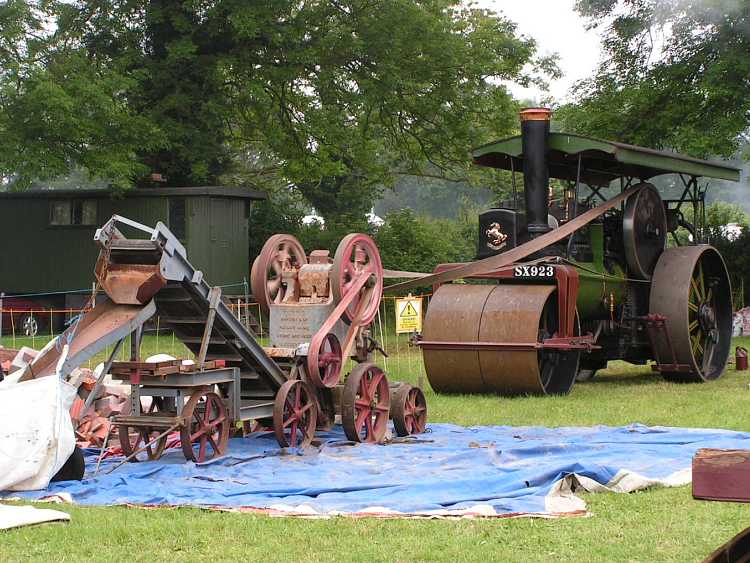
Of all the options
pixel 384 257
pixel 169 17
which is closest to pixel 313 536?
pixel 169 17

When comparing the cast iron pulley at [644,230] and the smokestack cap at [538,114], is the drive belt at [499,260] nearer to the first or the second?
the cast iron pulley at [644,230]

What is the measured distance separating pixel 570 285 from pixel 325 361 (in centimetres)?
389

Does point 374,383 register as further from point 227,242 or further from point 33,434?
point 227,242

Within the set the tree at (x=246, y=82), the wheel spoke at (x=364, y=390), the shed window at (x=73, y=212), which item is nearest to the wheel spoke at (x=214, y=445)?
the wheel spoke at (x=364, y=390)

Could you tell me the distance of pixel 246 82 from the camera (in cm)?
2164

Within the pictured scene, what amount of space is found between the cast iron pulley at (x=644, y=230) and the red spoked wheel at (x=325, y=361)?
518 cm

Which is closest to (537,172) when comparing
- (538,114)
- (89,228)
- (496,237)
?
(538,114)

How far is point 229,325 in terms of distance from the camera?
9.03 metres

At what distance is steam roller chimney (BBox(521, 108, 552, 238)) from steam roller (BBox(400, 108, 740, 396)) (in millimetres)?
13

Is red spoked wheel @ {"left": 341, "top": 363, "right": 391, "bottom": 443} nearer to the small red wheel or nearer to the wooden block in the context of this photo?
the small red wheel

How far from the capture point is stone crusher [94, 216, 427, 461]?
837 cm

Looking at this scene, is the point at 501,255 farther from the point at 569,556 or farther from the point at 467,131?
the point at 467,131

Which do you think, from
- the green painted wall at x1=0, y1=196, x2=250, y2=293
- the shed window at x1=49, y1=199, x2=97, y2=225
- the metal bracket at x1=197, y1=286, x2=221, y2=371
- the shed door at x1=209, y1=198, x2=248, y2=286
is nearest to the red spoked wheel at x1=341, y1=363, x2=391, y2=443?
the metal bracket at x1=197, y1=286, x2=221, y2=371

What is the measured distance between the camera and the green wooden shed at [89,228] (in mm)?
21906
